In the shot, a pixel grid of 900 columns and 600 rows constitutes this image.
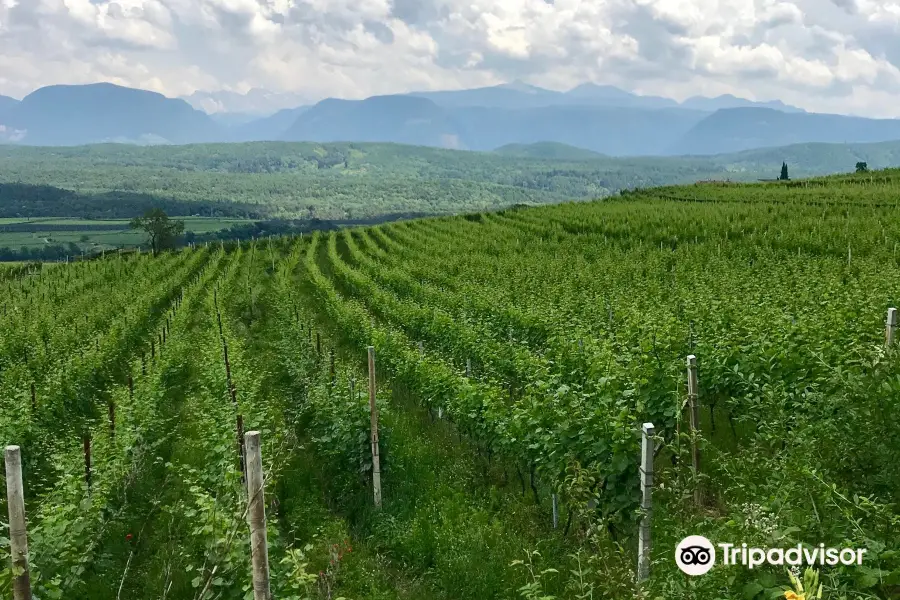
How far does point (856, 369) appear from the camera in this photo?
20.8ft

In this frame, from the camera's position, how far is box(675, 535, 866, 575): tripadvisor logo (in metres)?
3.77

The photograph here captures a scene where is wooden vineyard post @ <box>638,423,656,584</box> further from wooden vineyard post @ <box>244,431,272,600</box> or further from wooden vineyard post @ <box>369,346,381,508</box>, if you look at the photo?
wooden vineyard post @ <box>369,346,381,508</box>

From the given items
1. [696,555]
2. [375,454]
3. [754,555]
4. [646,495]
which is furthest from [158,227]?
[754,555]

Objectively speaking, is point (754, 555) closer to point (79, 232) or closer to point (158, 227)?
point (158, 227)

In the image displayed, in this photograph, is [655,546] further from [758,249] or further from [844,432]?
[758,249]

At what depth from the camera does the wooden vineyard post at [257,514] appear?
14.8ft

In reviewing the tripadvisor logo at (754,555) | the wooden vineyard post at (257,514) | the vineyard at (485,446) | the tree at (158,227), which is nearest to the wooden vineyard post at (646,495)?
the vineyard at (485,446)

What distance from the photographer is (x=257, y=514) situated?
15.0ft

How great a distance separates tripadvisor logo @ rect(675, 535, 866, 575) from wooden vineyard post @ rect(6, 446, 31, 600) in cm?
484

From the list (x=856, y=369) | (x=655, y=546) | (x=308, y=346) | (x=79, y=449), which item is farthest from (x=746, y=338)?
(x=308, y=346)

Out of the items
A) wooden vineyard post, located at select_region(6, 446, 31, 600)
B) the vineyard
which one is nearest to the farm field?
the vineyard

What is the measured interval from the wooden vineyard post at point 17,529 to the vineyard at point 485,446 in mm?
27

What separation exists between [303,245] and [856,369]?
58.3 m

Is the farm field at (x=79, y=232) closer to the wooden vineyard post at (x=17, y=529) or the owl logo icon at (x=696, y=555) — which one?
the wooden vineyard post at (x=17, y=529)
